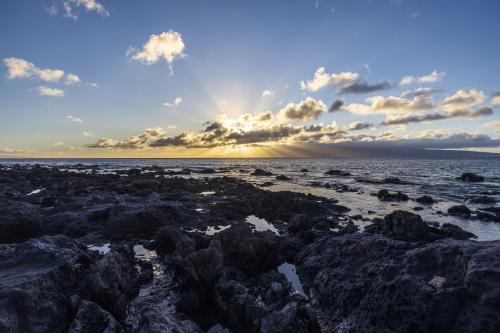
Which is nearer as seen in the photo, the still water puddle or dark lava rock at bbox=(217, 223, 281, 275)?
the still water puddle

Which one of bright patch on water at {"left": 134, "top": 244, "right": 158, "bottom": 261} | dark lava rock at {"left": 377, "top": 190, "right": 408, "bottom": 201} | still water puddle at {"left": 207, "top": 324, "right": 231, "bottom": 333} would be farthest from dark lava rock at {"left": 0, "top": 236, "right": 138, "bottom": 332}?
dark lava rock at {"left": 377, "top": 190, "right": 408, "bottom": 201}

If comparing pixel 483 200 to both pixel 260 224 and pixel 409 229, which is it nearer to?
pixel 409 229

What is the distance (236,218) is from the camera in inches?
1276

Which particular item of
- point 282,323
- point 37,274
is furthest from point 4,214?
point 282,323

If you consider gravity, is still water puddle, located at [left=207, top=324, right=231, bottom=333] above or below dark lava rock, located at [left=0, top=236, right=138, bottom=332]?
below

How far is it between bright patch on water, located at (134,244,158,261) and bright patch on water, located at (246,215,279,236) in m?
10.3

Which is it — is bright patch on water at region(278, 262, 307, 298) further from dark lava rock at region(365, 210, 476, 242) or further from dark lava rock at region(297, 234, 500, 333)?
dark lava rock at region(365, 210, 476, 242)

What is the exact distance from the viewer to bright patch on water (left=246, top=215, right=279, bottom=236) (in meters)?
28.1

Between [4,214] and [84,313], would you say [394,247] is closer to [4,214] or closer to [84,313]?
[84,313]

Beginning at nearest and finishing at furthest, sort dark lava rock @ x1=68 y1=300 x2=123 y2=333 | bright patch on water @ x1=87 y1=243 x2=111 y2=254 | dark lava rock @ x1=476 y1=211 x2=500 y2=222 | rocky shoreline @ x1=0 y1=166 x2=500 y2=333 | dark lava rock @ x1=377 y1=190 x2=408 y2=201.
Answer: rocky shoreline @ x1=0 y1=166 x2=500 y2=333
dark lava rock @ x1=68 y1=300 x2=123 y2=333
bright patch on water @ x1=87 y1=243 x2=111 y2=254
dark lava rock @ x1=476 y1=211 x2=500 y2=222
dark lava rock @ x1=377 y1=190 x2=408 y2=201

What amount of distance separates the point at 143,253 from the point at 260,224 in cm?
1279

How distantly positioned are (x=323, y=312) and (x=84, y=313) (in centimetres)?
881

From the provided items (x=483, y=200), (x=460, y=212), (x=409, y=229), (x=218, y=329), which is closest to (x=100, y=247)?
(x=218, y=329)

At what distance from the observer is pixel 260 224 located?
99.3ft
